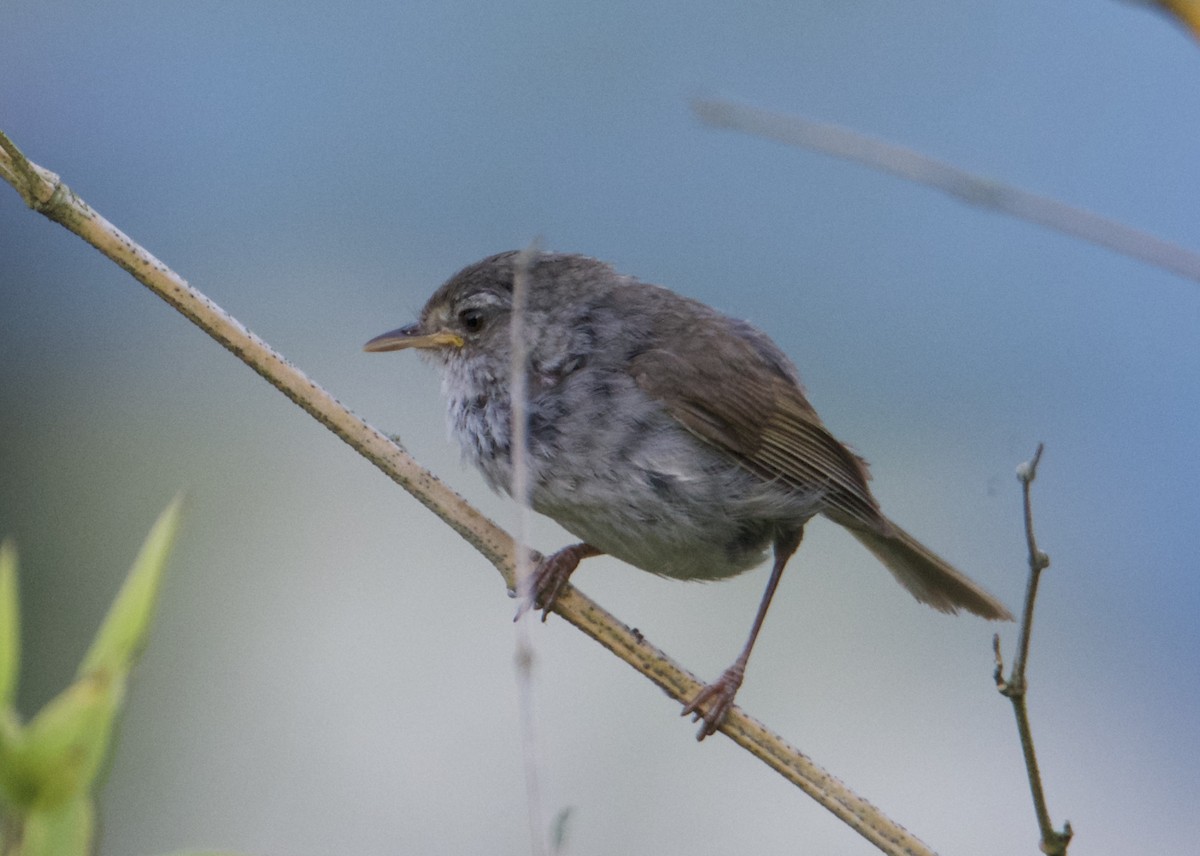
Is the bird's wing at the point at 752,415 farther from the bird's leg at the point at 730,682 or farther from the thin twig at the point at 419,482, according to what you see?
the thin twig at the point at 419,482

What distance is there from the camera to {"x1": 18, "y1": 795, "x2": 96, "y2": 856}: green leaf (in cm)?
68

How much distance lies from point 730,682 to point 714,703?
0.10 metres

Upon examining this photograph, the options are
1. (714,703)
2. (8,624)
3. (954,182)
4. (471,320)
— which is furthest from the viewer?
(471,320)

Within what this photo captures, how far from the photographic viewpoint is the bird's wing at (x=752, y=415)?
3148 millimetres

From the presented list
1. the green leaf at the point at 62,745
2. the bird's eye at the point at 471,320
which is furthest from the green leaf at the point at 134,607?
the bird's eye at the point at 471,320

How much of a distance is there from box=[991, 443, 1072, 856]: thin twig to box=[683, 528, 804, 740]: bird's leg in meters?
0.96

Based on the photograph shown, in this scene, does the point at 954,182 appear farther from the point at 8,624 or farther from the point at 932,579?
the point at 932,579

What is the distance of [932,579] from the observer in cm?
349

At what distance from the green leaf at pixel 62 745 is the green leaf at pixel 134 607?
10 mm

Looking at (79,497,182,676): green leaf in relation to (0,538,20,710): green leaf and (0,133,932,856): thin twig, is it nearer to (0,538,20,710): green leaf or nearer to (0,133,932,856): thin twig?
(0,538,20,710): green leaf

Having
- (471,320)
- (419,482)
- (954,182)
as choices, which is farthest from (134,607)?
(471,320)

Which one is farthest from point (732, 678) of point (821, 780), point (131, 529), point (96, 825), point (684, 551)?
point (131, 529)

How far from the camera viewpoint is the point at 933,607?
3.50 meters

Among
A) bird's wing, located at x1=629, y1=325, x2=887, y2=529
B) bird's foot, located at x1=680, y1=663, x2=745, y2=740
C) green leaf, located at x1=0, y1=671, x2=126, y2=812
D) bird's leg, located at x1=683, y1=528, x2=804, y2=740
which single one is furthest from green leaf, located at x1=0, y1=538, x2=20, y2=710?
bird's wing, located at x1=629, y1=325, x2=887, y2=529
